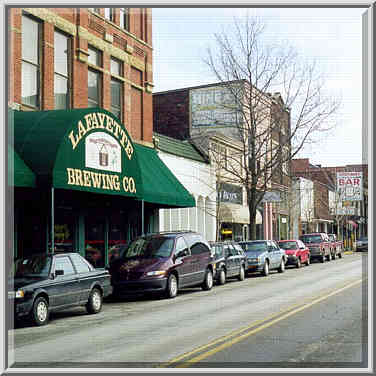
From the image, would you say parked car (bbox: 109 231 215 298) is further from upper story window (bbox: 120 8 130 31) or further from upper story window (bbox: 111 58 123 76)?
upper story window (bbox: 120 8 130 31)

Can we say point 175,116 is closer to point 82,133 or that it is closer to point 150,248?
point 150,248

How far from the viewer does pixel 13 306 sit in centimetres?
1252

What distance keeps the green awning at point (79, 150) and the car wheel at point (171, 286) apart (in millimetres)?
3127

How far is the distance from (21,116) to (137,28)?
11296 millimetres

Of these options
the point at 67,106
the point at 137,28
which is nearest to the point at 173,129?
the point at 137,28

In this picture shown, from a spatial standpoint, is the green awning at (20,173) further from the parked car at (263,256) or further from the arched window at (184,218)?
the arched window at (184,218)

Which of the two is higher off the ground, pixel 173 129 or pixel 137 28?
pixel 137 28

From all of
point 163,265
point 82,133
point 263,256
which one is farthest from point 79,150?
point 263,256

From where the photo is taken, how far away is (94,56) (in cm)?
2444

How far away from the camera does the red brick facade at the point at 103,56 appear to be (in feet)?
64.0

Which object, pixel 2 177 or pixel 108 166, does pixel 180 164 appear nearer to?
pixel 108 166

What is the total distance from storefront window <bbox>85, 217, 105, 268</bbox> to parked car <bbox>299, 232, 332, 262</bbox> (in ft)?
57.3

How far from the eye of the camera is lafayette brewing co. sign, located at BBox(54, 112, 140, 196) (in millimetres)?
17062

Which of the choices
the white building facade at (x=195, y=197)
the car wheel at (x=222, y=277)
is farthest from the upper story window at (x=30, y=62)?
the white building facade at (x=195, y=197)
